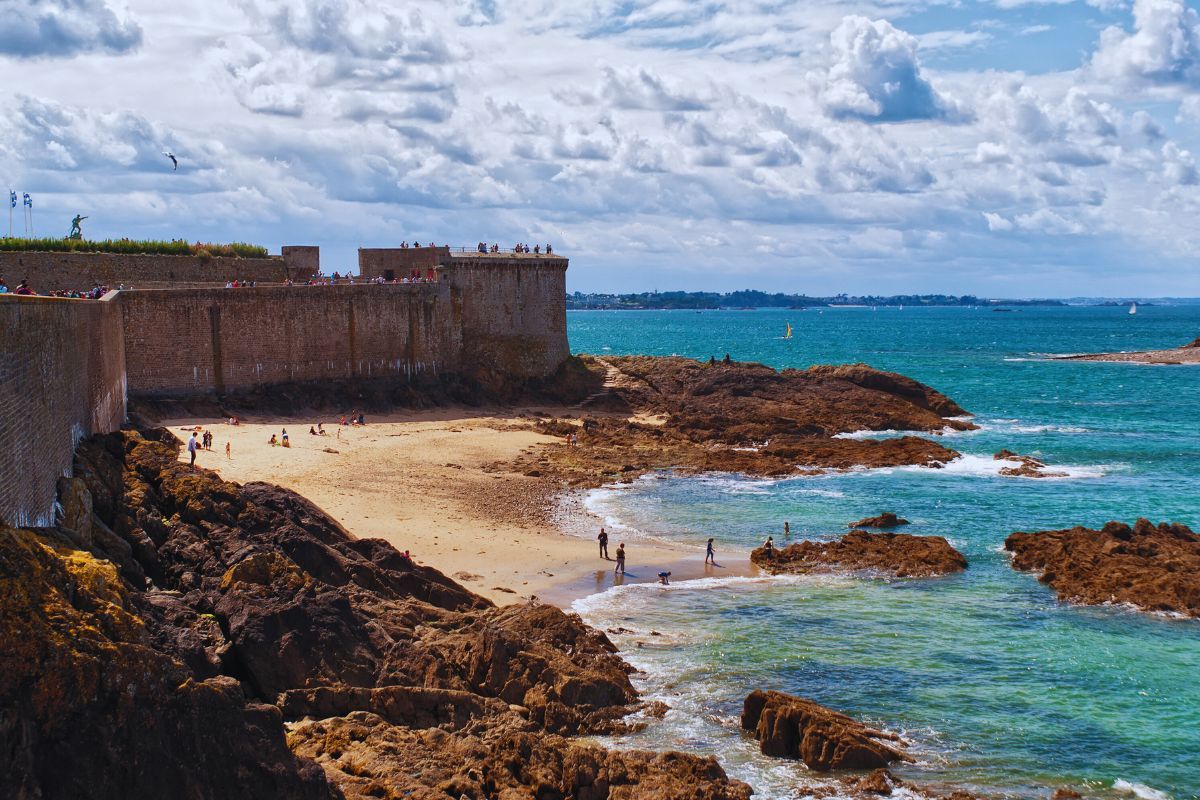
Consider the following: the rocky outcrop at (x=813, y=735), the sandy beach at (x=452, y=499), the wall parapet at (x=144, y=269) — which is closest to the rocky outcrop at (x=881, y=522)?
the sandy beach at (x=452, y=499)

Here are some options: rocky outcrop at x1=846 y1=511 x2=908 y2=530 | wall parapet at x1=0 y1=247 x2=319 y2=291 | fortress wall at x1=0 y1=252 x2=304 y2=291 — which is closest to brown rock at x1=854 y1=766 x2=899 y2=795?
rocky outcrop at x1=846 y1=511 x2=908 y2=530

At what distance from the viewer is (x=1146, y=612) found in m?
22.8

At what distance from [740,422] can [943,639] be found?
24795 mm

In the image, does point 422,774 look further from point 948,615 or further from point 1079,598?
point 1079,598

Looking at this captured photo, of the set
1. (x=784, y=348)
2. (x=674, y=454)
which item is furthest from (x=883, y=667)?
(x=784, y=348)

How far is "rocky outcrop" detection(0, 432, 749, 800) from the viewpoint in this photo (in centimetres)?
988

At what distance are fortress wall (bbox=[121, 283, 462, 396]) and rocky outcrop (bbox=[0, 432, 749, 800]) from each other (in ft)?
54.7

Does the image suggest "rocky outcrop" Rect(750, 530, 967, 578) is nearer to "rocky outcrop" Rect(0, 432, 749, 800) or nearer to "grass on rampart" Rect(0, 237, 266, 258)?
"rocky outcrop" Rect(0, 432, 749, 800)

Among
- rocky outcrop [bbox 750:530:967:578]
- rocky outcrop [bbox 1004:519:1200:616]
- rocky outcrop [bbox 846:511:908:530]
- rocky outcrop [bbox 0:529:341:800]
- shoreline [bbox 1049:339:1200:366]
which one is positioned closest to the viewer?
rocky outcrop [bbox 0:529:341:800]

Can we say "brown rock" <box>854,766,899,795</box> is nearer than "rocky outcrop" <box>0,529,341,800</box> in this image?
No

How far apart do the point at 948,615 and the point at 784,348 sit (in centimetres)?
9912

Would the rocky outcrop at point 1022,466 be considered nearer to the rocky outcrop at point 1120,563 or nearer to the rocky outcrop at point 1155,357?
the rocky outcrop at point 1120,563

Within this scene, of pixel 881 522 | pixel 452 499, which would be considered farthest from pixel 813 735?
pixel 452 499

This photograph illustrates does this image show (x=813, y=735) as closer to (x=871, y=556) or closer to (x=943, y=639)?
(x=943, y=639)
